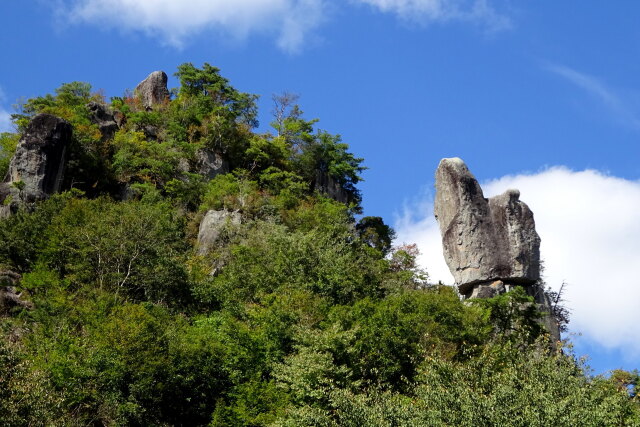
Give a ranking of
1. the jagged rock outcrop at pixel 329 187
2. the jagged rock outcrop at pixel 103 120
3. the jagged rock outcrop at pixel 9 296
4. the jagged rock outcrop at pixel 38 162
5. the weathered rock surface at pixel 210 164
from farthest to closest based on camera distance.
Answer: the jagged rock outcrop at pixel 329 187 → the weathered rock surface at pixel 210 164 → the jagged rock outcrop at pixel 103 120 → the jagged rock outcrop at pixel 38 162 → the jagged rock outcrop at pixel 9 296

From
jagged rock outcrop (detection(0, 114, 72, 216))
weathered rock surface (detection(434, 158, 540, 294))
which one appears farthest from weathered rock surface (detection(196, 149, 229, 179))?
weathered rock surface (detection(434, 158, 540, 294))

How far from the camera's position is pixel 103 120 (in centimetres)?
5169

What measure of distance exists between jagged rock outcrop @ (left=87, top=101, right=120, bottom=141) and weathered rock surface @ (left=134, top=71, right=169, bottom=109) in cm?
792

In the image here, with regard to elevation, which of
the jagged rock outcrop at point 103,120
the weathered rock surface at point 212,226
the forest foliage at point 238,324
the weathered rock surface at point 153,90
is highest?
the weathered rock surface at point 153,90

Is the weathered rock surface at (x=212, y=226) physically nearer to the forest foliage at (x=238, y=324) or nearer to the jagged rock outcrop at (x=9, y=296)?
the forest foliage at (x=238, y=324)

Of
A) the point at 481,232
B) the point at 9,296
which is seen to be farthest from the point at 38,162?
the point at 481,232

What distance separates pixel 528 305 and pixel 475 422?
608 inches

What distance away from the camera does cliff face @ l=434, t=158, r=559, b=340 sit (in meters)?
39.2

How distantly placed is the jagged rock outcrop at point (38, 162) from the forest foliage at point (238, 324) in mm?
1547

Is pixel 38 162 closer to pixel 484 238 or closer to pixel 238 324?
pixel 238 324

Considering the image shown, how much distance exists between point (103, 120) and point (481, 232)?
2455cm

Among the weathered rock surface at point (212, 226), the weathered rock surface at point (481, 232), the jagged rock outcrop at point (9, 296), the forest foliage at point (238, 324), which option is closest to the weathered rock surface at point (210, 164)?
the forest foliage at point (238, 324)

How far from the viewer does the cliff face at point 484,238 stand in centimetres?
3922

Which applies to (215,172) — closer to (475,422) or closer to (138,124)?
(138,124)
